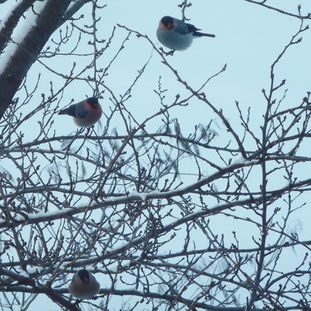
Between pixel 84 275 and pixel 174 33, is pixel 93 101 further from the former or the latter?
pixel 84 275

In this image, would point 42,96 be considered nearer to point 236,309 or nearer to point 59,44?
point 59,44

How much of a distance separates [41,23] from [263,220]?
321cm

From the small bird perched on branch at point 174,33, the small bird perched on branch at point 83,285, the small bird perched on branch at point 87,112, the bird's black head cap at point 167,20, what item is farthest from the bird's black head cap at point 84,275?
the bird's black head cap at point 167,20

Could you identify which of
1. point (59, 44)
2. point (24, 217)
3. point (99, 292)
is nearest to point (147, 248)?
point (99, 292)

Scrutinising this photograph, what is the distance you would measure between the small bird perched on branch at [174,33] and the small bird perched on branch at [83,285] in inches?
140

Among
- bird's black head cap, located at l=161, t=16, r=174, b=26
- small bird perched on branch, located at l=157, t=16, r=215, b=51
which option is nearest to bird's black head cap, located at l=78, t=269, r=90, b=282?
small bird perched on branch, located at l=157, t=16, r=215, b=51

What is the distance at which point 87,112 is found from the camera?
653cm

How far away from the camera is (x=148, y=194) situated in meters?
4.22

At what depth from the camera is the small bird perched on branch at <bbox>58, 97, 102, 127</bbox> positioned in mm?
6508

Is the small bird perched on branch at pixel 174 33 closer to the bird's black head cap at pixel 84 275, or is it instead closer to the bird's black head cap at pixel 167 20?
the bird's black head cap at pixel 167 20

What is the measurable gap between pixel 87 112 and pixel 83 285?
2.34m

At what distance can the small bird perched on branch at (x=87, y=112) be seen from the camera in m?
6.51

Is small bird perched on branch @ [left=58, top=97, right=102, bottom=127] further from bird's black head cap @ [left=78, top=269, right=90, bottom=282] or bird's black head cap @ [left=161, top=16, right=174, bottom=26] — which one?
bird's black head cap @ [left=78, top=269, right=90, bottom=282]

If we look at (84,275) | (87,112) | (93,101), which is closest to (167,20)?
(93,101)
